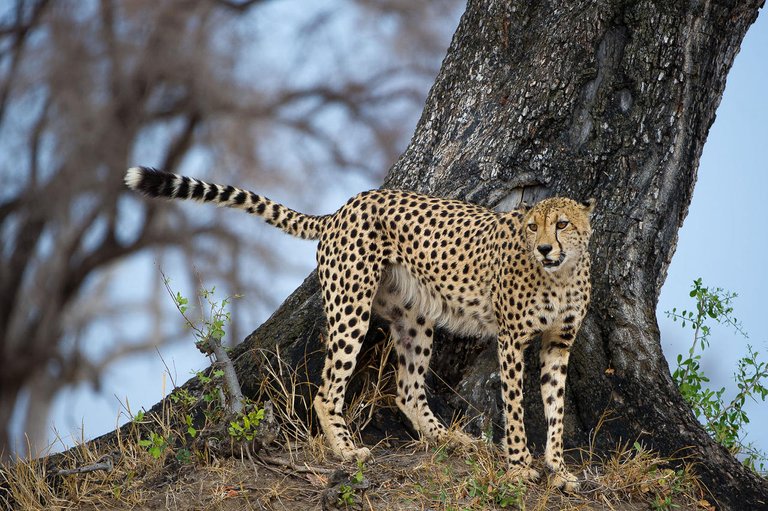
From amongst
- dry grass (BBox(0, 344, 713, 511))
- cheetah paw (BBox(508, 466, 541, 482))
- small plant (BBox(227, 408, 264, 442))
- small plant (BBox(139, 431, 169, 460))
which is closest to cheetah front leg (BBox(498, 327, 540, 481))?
cheetah paw (BBox(508, 466, 541, 482))

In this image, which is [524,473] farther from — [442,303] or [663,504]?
[442,303]

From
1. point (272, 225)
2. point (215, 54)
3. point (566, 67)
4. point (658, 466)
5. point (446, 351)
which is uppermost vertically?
point (215, 54)

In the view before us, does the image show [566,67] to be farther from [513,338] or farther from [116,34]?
[116,34]

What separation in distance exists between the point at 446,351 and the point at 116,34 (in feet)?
29.8

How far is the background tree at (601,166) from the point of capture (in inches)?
222

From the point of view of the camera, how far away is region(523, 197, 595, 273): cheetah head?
4801 millimetres

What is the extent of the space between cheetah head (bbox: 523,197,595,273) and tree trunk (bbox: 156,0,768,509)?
0.92 m

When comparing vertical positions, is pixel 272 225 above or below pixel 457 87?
below

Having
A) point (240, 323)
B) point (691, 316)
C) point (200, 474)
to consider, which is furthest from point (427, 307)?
point (240, 323)

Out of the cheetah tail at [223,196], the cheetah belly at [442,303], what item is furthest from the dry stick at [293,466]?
the cheetah tail at [223,196]

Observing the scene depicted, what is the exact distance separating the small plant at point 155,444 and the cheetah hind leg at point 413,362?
4.18ft

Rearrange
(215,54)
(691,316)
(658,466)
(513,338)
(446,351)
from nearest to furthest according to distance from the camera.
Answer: (513,338), (658,466), (446,351), (691,316), (215,54)

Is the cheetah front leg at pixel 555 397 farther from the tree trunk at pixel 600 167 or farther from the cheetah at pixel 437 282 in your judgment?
the tree trunk at pixel 600 167

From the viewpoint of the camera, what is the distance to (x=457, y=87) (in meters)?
6.49
